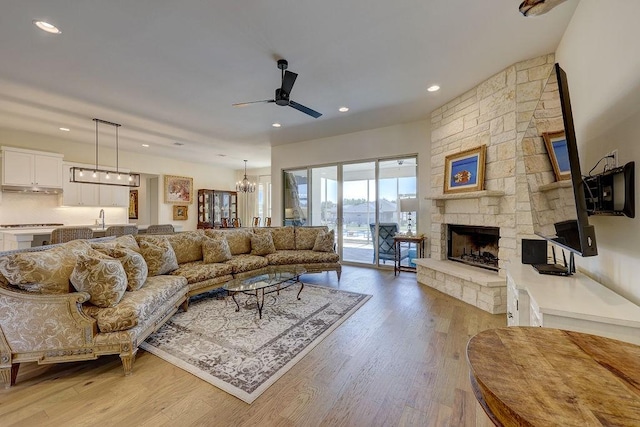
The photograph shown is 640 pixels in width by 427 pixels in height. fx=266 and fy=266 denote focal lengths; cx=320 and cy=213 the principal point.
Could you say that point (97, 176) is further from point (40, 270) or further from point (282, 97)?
point (282, 97)

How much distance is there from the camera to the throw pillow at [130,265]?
2.55m

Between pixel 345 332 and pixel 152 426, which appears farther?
pixel 345 332

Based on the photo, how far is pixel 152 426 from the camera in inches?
61.9

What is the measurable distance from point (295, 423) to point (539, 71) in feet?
13.5

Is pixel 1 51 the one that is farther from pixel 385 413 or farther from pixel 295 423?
pixel 385 413

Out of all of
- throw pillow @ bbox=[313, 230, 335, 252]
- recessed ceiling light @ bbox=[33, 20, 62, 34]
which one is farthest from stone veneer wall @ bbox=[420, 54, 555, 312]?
recessed ceiling light @ bbox=[33, 20, 62, 34]

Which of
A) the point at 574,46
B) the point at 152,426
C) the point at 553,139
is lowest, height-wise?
the point at 152,426

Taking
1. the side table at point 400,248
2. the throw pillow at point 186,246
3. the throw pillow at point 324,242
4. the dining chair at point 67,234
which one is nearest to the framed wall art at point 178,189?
the dining chair at point 67,234

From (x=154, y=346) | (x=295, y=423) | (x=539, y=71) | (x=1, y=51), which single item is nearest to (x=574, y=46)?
(x=539, y=71)

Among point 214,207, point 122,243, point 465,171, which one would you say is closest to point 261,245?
point 122,243

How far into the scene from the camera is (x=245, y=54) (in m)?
2.82

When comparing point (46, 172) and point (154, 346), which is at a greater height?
point (46, 172)

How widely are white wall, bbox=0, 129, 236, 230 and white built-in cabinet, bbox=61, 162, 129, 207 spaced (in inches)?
10.7

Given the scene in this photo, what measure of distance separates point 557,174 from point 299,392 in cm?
230
